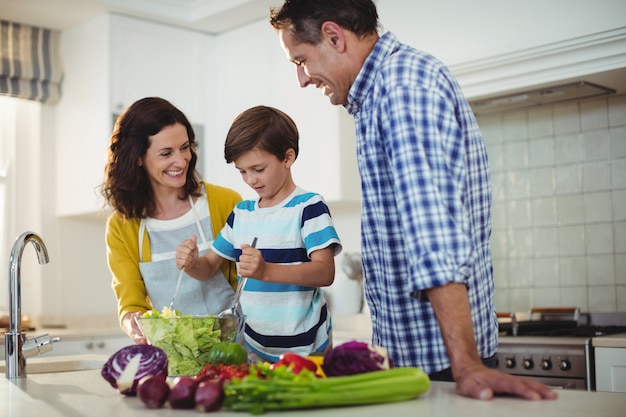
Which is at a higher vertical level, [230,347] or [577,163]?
[577,163]

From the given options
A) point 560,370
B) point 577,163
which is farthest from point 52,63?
point 560,370

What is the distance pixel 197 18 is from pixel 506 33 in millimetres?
1858

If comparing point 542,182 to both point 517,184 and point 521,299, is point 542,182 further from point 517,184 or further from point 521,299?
point 521,299

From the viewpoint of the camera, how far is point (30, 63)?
4391 millimetres

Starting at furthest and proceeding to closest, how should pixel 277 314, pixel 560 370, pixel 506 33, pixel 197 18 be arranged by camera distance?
pixel 197 18 < pixel 506 33 < pixel 560 370 < pixel 277 314

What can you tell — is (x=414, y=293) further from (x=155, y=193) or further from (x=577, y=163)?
(x=577, y=163)

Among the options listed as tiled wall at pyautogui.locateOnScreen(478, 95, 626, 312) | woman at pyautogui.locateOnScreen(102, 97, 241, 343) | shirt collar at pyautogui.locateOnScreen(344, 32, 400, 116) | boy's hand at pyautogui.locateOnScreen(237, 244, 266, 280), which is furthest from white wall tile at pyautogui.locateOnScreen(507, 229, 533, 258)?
shirt collar at pyautogui.locateOnScreen(344, 32, 400, 116)

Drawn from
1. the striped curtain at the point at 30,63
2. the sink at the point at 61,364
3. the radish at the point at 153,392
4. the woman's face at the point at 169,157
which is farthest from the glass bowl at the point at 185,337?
the striped curtain at the point at 30,63

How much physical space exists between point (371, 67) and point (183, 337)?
0.61m

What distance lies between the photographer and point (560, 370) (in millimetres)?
2895

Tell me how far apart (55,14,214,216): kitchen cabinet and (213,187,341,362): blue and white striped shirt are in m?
2.45

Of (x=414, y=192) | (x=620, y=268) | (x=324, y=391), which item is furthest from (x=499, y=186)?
(x=324, y=391)

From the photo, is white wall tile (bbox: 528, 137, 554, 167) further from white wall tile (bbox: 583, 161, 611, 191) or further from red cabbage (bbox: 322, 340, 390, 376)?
red cabbage (bbox: 322, 340, 390, 376)

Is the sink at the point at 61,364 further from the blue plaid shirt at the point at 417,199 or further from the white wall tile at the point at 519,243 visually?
the white wall tile at the point at 519,243
